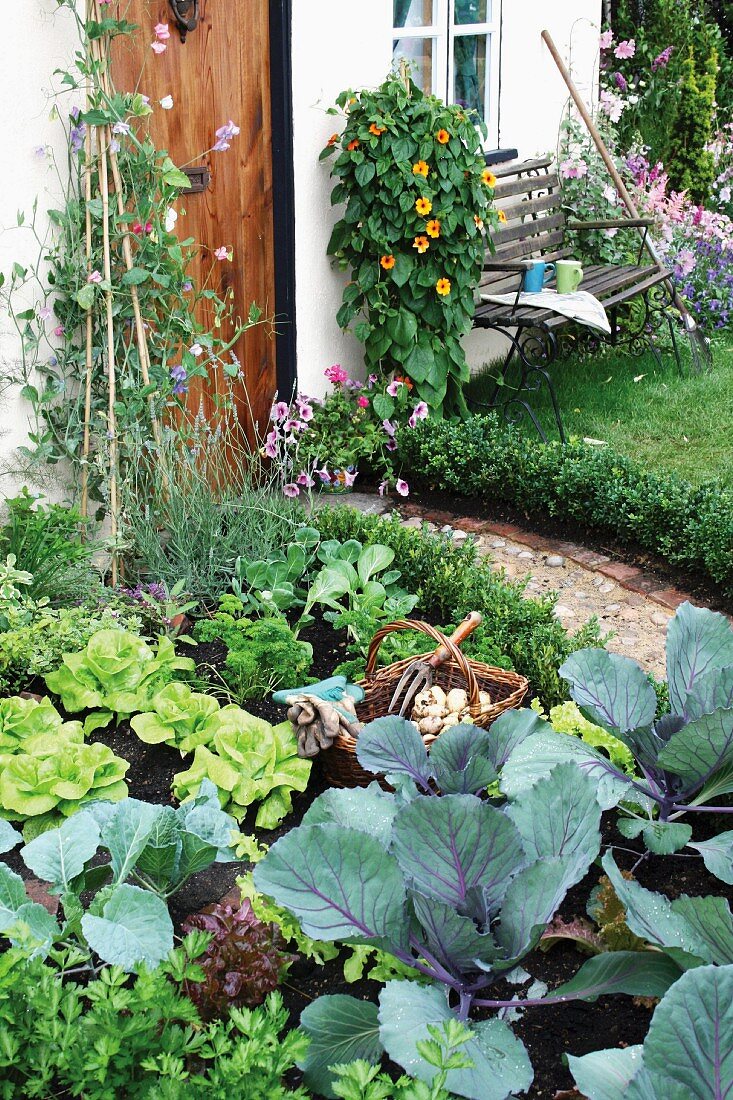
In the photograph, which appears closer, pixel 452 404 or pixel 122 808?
pixel 122 808

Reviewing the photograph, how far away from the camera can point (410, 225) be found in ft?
18.2

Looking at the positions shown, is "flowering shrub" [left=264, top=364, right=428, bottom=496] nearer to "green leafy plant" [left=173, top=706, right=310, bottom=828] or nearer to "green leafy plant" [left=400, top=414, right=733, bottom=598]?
"green leafy plant" [left=400, top=414, right=733, bottom=598]

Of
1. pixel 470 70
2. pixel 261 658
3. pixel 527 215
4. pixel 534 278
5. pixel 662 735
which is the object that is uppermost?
pixel 470 70

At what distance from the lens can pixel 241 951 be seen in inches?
84.1

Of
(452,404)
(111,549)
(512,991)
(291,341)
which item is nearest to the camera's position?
(512,991)

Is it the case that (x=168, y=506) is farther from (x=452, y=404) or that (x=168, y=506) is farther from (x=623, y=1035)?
(x=623, y=1035)

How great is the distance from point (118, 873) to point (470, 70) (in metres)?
6.36

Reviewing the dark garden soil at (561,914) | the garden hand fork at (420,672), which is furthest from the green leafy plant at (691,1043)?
the garden hand fork at (420,672)

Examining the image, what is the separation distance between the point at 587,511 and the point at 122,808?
10.2 ft

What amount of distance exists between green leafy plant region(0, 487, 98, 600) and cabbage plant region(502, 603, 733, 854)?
1.94 metres

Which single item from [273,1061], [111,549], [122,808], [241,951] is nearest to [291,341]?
[111,549]

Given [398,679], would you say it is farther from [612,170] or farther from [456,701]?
[612,170]

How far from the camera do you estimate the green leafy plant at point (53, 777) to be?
2789 millimetres

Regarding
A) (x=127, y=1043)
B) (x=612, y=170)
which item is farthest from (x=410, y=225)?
(x=127, y=1043)
